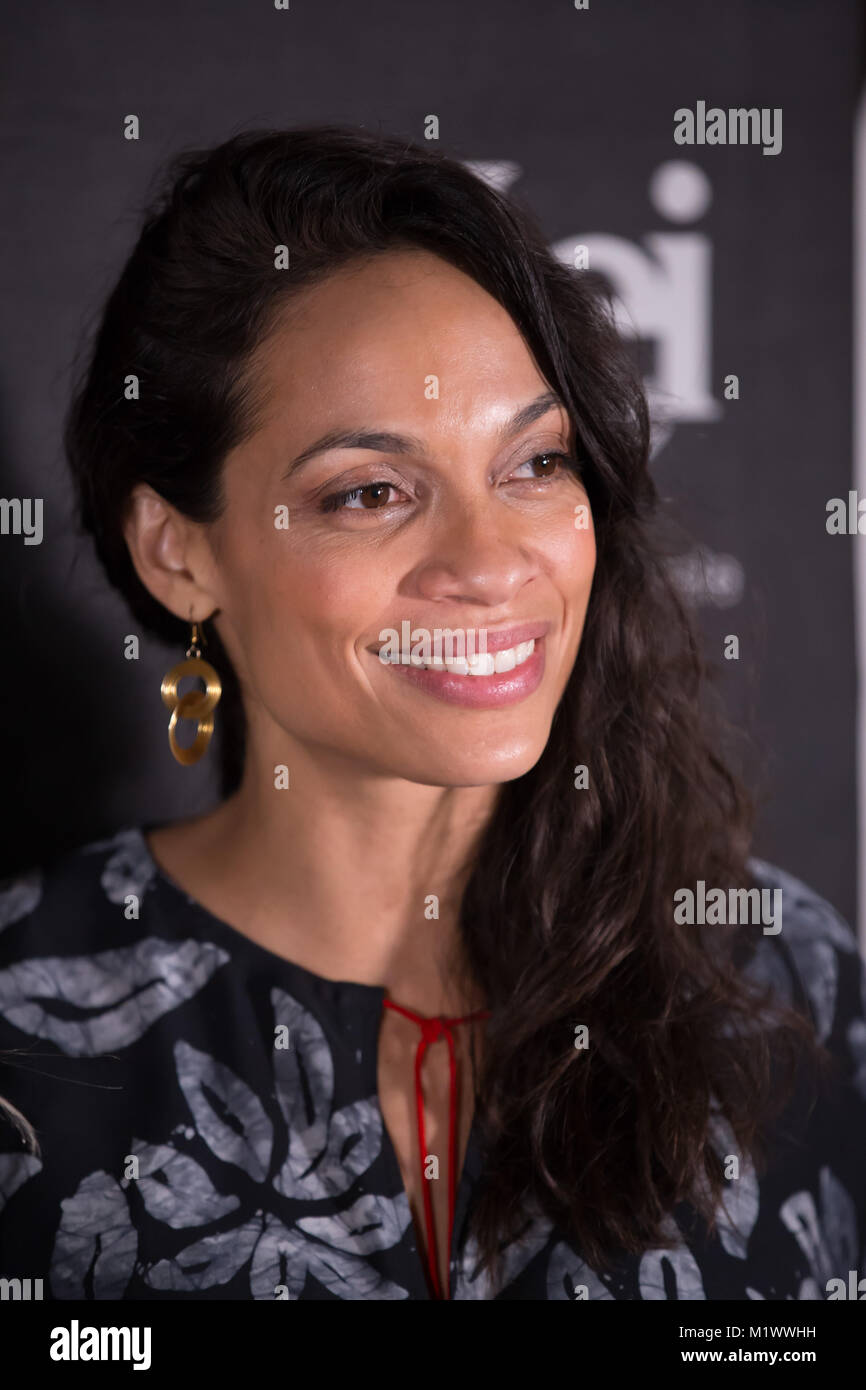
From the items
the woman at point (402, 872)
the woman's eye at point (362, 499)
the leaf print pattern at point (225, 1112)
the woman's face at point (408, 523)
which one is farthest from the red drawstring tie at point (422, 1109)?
the woman's eye at point (362, 499)

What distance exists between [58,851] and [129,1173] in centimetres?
65

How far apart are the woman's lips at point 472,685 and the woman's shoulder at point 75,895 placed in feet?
1.36

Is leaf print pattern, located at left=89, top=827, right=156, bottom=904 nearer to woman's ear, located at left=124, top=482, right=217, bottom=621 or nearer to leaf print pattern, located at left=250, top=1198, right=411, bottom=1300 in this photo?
woman's ear, located at left=124, top=482, right=217, bottom=621

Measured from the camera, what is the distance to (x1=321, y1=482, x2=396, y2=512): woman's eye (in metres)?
1.17

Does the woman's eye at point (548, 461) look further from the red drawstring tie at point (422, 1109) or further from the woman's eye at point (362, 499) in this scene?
the red drawstring tie at point (422, 1109)

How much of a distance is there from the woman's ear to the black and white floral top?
1.00ft

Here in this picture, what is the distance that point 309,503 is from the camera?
117cm

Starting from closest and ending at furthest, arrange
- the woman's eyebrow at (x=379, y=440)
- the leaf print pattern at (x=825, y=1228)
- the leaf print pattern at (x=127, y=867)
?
the woman's eyebrow at (x=379, y=440), the leaf print pattern at (x=825, y=1228), the leaf print pattern at (x=127, y=867)

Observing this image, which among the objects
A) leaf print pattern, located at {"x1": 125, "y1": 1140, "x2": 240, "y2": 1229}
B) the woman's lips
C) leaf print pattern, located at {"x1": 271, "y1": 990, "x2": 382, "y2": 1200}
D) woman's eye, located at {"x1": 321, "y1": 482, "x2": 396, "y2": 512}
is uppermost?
woman's eye, located at {"x1": 321, "y1": 482, "x2": 396, "y2": 512}

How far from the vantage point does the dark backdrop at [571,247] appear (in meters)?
1.62

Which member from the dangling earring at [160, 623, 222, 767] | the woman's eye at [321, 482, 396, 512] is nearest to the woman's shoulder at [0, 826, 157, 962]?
the dangling earring at [160, 623, 222, 767]

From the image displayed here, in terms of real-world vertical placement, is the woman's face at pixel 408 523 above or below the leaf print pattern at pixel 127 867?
above

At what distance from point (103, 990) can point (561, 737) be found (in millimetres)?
570
